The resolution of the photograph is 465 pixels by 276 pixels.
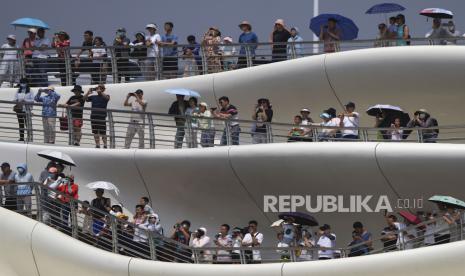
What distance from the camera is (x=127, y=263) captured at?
2942 cm

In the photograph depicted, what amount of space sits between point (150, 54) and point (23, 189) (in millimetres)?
7498

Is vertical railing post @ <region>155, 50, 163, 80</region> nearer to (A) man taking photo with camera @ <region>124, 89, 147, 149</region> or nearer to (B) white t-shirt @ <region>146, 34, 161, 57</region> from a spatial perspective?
(B) white t-shirt @ <region>146, 34, 161, 57</region>

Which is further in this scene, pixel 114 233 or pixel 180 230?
A: pixel 180 230

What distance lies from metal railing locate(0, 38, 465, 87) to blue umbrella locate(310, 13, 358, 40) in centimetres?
88

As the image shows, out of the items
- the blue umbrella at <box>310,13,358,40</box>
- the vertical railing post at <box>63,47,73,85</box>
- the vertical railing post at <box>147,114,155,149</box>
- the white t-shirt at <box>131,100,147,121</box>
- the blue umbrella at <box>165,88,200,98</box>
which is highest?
the blue umbrella at <box>310,13,358,40</box>

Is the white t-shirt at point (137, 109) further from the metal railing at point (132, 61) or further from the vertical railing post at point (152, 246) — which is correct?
the vertical railing post at point (152, 246)

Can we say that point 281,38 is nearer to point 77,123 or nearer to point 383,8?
point 383,8

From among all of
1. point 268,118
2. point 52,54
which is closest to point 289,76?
point 268,118

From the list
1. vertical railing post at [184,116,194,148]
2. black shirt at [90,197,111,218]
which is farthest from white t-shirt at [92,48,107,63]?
black shirt at [90,197,111,218]

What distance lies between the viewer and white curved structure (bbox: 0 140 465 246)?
3119 centimetres

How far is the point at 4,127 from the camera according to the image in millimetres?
34812

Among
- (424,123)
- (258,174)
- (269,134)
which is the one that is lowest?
(258,174)

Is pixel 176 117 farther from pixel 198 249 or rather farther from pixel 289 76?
pixel 198 249

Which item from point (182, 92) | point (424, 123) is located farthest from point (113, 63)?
point (424, 123)
